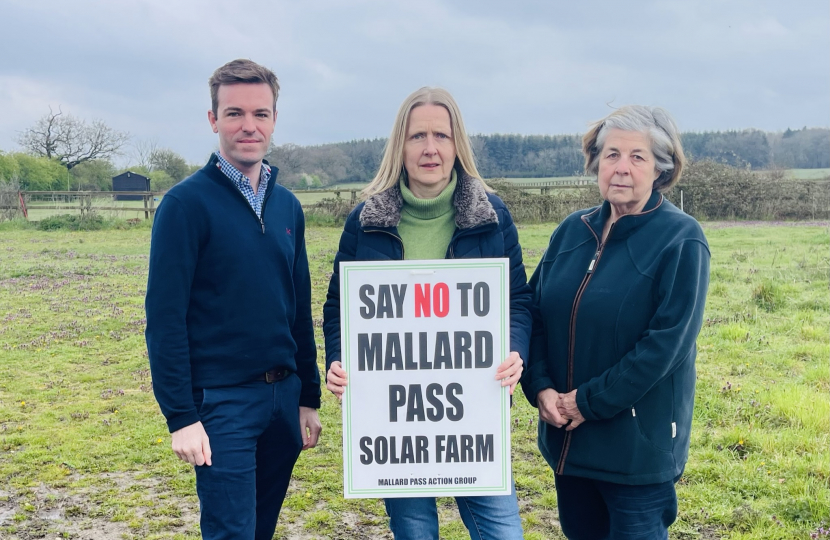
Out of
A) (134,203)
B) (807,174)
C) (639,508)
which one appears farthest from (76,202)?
(807,174)

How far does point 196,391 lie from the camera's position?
2650mm

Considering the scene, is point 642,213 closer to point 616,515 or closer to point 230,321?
point 616,515

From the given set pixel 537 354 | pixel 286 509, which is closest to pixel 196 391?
pixel 537 354

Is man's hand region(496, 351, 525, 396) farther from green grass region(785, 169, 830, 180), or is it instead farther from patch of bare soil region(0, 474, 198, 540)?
green grass region(785, 169, 830, 180)

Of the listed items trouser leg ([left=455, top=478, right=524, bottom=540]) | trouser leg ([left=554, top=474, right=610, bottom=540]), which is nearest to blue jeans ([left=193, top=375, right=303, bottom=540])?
trouser leg ([left=455, top=478, right=524, bottom=540])

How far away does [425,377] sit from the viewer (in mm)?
2561

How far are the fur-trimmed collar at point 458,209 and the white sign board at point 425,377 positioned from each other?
0.21 meters

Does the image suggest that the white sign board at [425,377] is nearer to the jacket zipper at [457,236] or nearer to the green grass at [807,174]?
the jacket zipper at [457,236]

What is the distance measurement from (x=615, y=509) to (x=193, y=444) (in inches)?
66.6

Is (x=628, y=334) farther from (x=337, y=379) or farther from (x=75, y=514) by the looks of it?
(x=75, y=514)

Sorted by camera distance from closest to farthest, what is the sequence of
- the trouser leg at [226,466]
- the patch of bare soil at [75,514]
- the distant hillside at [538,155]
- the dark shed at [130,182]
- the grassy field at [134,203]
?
the trouser leg at [226,466], the patch of bare soil at [75,514], the grassy field at [134,203], the distant hillside at [538,155], the dark shed at [130,182]

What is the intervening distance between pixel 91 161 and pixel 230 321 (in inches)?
2216

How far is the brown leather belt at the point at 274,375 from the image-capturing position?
2748 millimetres

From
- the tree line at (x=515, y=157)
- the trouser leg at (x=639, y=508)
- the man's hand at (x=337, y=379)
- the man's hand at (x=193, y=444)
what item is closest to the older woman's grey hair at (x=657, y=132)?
the trouser leg at (x=639, y=508)
